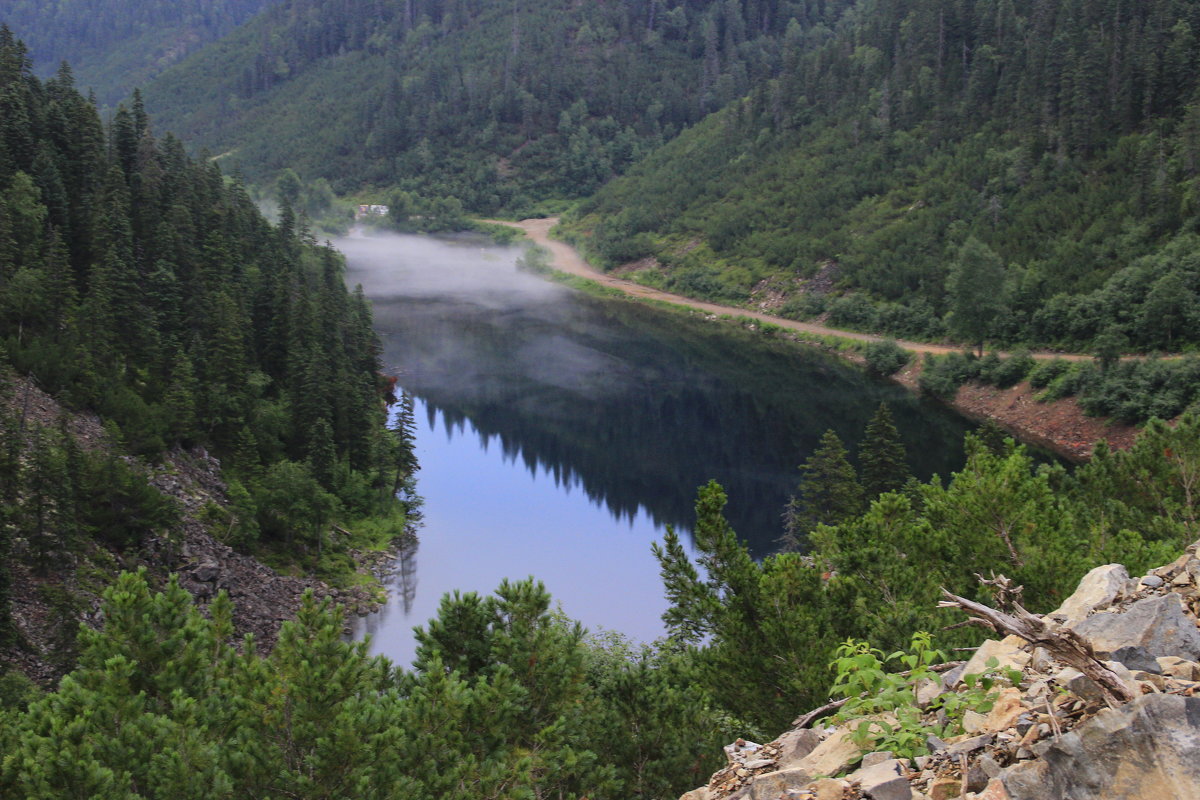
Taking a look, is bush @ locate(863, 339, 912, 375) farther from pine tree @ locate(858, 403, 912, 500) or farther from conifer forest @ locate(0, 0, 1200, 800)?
pine tree @ locate(858, 403, 912, 500)

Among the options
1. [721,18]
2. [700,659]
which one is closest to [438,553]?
[700,659]

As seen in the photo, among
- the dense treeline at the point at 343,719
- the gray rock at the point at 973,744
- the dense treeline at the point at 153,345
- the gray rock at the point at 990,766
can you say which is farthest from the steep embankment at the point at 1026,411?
the gray rock at the point at 990,766

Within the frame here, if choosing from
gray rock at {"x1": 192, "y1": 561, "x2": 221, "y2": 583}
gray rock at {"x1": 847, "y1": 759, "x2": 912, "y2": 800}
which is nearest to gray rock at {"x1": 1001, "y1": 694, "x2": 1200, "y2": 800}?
gray rock at {"x1": 847, "y1": 759, "x2": 912, "y2": 800}

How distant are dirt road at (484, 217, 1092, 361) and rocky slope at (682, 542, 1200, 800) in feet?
197

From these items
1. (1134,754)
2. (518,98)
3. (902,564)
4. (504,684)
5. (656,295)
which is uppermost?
(518,98)

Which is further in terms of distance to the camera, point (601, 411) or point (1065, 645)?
point (601, 411)

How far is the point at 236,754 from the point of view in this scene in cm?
1297

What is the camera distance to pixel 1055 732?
22.3 ft

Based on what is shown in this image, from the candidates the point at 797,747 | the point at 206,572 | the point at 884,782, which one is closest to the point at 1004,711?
the point at 884,782

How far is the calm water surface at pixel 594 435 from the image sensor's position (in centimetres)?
4525

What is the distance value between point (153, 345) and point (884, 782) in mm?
42257

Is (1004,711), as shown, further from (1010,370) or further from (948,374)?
(948,374)

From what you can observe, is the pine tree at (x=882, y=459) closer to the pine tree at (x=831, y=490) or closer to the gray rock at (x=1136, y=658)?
the pine tree at (x=831, y=490)

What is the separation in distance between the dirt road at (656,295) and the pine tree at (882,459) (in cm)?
2690
